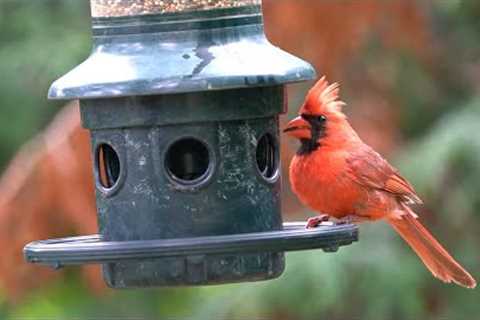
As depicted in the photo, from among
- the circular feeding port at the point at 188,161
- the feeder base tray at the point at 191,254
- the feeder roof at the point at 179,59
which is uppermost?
the feeder roof at the point at 179,59

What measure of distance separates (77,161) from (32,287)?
898mm

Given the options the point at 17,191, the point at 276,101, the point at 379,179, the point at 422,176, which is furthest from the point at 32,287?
the point at 276,101

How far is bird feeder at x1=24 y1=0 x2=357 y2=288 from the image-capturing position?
19.8ft

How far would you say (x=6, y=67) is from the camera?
12.1 metres

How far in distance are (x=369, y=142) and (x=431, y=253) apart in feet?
8.18

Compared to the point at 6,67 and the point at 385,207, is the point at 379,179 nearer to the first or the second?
the point at 385,207

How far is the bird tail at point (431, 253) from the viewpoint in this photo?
781 cm

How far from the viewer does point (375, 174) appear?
754 centimetres

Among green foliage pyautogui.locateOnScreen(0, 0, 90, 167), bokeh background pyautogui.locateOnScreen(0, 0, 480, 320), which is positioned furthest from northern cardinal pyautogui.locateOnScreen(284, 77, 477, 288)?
green foliage pyautogui.locateOnScreen(0, 0, 90, 167)

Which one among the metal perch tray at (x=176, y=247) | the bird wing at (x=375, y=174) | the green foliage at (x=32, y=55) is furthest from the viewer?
the green foliage at (x=32, y=55)

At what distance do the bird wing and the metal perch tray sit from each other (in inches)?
52.2

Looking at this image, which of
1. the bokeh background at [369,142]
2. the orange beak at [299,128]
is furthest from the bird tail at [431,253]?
the bokeh background at [369,142]

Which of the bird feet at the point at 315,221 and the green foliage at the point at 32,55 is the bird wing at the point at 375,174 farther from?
the green foliage at the point at 32,55

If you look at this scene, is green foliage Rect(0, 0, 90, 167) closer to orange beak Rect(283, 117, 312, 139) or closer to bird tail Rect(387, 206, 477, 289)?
bird tail Rect(387, 206, 477, 289)
